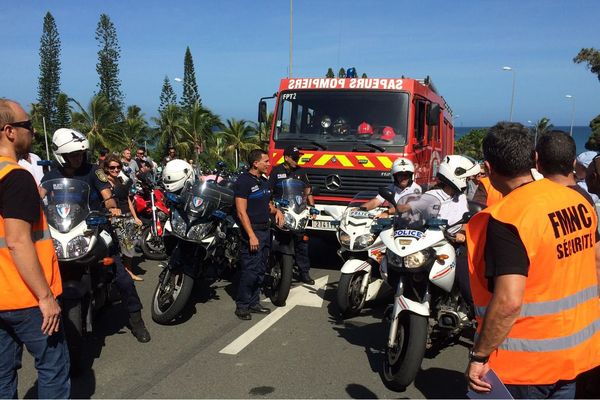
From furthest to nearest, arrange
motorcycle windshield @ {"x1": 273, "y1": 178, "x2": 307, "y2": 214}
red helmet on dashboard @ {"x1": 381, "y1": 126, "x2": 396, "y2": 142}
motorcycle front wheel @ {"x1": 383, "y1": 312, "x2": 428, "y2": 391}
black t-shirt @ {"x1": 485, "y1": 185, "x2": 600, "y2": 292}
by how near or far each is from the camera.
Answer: red helmet on dashboard @ {"x1": 381, "y1": 126, "x2": 396, "y2": 142}
motorcycle windshield @ {"x1": 273, "y1": 178, "x2": 307, "y2": 214}
motorcycle front wheel @ {"x1": 383, "y1": 312, "x2": 428, "y2": 391}
black t-shirt @ {"x1": 485, "y1": 185, "x2": 600, "y2": 292}

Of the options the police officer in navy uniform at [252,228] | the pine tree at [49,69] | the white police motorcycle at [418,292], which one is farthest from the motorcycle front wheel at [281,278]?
the pine tree at [49,69]

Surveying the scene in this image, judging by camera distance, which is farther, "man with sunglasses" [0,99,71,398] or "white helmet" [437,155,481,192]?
"white helmet" [437,155,481,192]

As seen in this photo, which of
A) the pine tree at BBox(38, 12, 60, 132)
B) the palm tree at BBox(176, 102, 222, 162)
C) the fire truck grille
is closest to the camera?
the fire truck grille

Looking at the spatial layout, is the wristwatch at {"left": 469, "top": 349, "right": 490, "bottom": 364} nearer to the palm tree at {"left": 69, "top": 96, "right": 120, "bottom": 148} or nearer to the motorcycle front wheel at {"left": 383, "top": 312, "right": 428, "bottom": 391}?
the motorcycle front wheel at {"left": 383, "top": 312, "right": 428, "bottom": 391}

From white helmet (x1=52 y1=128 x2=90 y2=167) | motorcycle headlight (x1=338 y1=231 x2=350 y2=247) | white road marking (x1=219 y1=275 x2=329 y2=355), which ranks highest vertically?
white helmet (x1=52 y1=128 x2=90 y2=167)

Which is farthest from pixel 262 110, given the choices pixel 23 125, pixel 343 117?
pixel 23 125

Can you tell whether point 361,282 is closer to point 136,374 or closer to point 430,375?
point 430,375

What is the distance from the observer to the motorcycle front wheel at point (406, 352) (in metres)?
3.61

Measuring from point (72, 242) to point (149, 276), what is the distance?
11.2 feet

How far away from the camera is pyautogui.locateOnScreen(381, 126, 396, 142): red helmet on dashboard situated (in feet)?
25.5

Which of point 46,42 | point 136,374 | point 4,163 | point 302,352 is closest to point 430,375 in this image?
point 302,352

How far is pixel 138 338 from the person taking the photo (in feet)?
15.2

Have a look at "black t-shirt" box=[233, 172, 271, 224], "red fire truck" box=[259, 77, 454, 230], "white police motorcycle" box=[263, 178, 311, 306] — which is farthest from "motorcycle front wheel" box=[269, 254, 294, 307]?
"red fire truck" box=[259, 77, 454, 230]

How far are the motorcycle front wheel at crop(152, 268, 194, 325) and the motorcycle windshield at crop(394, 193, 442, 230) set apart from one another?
2117mm
